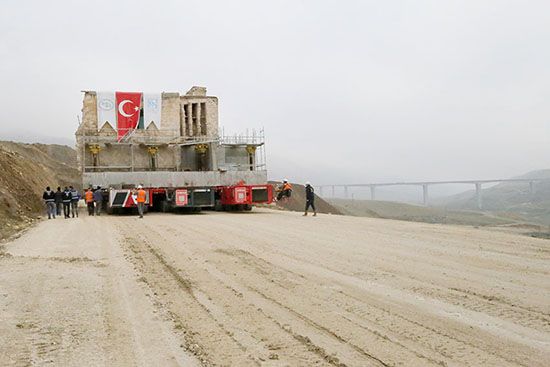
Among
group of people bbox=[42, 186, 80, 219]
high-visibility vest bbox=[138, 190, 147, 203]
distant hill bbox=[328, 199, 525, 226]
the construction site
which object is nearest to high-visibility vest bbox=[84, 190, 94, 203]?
group of people bbox=[42, 186, 80, 219]

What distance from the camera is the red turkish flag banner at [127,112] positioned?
92.0 ft

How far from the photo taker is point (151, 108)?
29.1m

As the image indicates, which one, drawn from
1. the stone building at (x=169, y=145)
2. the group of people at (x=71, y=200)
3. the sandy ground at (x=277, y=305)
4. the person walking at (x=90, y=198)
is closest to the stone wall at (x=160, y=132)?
the stone building at (x=169, y=145)

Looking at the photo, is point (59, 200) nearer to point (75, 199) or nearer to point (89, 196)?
point (75, 199)

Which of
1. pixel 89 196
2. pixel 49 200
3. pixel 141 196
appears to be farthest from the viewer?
pixel 89 196

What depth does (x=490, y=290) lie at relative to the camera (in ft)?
22.7

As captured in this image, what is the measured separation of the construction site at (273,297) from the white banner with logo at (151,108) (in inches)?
562

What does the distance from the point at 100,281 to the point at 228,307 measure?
260 cm

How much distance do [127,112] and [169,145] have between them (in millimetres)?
2988

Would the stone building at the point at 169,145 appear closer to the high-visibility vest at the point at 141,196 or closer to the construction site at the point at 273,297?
the high-visibility vest at the point at 141,196

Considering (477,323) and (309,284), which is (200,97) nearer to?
(309,284)

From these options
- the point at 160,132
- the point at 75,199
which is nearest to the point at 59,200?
the point at 75,199

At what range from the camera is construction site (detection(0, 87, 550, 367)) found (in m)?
4.61

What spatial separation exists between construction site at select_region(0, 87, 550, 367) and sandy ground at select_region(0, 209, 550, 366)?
0.02 metres
